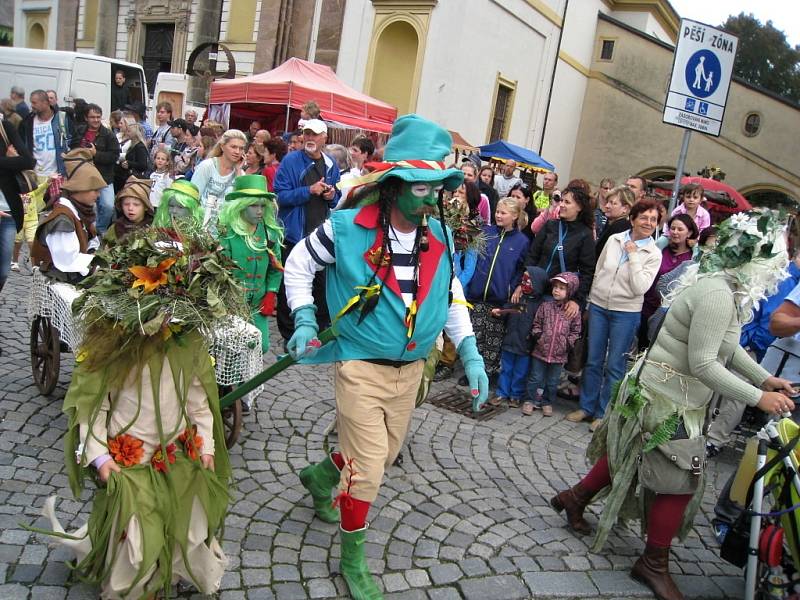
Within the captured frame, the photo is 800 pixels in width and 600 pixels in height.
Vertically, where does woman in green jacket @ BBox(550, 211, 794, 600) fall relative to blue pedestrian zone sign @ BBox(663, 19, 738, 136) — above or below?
below

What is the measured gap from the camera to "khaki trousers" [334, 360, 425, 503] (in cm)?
307

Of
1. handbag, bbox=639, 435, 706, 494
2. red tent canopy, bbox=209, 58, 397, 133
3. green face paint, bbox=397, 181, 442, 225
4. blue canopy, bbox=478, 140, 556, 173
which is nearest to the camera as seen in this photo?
green face paint, bbox=397, 181, 442, 225

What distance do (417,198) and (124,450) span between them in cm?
162

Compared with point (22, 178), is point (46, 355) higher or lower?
lower

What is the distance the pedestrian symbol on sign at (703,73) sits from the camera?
662cm

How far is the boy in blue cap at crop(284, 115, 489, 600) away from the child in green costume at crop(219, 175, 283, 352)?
1.60 meters

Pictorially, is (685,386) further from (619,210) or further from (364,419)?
(619,210)

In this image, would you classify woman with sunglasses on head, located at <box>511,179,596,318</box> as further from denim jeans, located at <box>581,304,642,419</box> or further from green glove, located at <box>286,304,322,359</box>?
green glove, located at <box>286,304,322,359</box>

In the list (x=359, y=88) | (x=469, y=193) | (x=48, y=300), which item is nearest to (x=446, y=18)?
(x=359, y=88)

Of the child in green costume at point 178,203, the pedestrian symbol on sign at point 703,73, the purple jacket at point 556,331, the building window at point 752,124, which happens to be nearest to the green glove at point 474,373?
the child in green costume at point 178,203

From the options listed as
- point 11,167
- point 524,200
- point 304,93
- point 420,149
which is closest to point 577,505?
point 420,149

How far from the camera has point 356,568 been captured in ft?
10.4

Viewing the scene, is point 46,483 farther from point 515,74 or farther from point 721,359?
point 515,74

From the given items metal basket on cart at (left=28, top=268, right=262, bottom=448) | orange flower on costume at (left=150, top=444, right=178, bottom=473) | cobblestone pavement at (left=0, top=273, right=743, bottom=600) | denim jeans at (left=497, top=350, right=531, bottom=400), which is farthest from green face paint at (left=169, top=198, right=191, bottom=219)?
denim jeans at (left=497, top=350, right=531, bottom=400)
